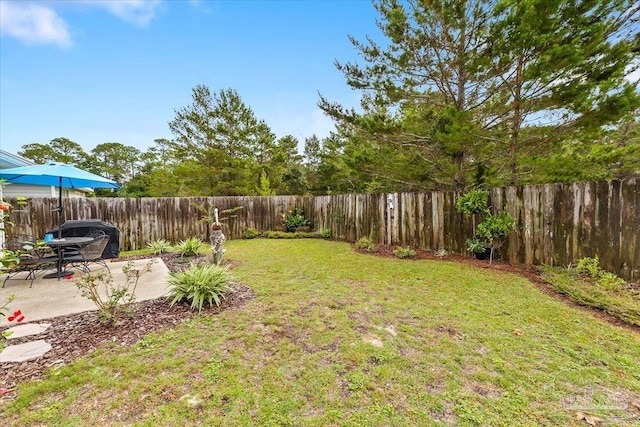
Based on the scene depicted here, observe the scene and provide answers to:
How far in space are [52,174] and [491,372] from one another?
6183mm

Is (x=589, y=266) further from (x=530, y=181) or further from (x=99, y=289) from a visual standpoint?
(x=99, y=289)

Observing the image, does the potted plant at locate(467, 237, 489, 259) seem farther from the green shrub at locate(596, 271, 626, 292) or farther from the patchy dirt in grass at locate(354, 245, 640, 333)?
the green shrub at locate(596, 271, 626, 292)

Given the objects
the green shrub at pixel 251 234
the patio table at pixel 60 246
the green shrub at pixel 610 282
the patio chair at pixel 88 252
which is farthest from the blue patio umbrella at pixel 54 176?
the green shrub at pixel 610 282

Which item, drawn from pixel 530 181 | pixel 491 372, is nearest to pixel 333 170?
pixel 530 181

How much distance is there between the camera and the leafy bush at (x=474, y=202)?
5.03 m

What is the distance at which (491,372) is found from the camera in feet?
6.57

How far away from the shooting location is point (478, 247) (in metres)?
5.17

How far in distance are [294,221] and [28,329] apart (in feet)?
24.8

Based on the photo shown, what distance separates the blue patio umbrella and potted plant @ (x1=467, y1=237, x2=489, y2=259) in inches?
277

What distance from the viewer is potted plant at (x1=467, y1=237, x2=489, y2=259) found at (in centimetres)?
516

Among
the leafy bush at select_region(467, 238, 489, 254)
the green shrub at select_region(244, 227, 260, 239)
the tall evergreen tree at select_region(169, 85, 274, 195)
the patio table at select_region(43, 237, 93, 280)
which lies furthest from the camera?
the tall evergreen tree at select_region(169, 85, 274, 195)

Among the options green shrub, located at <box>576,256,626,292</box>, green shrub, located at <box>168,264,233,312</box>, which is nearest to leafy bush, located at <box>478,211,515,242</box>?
green shrub, located at <box>576,256,626,292</box>

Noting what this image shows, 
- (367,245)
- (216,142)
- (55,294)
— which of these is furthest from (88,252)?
(216,142)

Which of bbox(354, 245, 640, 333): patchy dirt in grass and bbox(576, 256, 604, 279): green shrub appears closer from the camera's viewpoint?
bbox(354, 245, 640, 333): patchy dirt in grass
